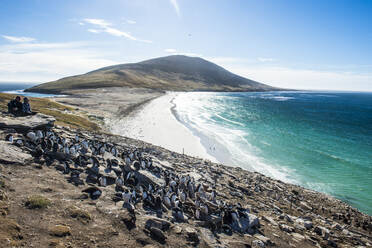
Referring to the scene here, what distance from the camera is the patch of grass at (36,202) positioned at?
8.93m

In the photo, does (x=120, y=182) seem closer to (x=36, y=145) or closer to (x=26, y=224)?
(x=26, y=224)

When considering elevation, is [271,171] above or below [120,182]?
below

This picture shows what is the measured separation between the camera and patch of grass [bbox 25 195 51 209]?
29.3 ft

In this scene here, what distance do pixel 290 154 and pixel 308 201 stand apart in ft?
69.9

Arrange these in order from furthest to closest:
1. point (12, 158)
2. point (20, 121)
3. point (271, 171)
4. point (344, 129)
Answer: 1. point (344, 129)
2. point (271, 171)
3. point (20, 121)
4. point (12, 158)

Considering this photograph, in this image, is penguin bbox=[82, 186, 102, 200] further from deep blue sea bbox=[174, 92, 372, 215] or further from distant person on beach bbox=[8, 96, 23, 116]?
deep blue sea bbox=[174, 92, 372, 215]

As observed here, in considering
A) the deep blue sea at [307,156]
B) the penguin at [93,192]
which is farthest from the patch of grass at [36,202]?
the deep blue sea at [307,156]

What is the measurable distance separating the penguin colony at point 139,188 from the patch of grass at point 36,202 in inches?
84.3

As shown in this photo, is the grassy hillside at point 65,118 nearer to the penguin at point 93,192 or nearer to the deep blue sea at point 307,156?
the deep blue sea at point 307,156

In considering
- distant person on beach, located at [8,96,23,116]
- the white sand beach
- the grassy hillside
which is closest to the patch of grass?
distant person on beach, located at [8,96,23,116]

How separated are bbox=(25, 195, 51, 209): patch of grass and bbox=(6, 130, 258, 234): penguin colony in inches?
84.3

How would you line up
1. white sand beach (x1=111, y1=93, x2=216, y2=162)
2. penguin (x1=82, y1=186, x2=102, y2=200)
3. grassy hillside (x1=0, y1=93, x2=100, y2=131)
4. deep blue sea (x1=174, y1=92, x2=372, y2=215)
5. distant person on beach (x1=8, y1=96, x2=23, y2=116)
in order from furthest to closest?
white sand beach (x1=111, y1=93, x2=216, y2=162) → grassy hillside (x1=0, y1=93, x2=100, y2=131) → deep blue sea (x1=174, y1=92, x2=372, y2=215) → distant person on beach (x1=8, y1=96, x2=23, y2=116) → penguin (x1=82, y1=186, x2=102, y2=200)

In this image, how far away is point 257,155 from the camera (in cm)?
3953

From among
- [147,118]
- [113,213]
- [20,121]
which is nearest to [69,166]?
[113,213]
